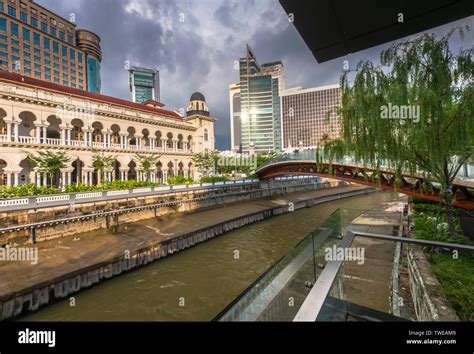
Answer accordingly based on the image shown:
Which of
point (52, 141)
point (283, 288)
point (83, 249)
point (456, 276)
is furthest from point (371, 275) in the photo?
point (52, 141)

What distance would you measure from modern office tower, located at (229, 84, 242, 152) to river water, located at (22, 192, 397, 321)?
4643 inches

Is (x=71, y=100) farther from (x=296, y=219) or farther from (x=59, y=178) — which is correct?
(x=296, y=219)

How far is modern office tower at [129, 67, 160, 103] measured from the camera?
14425 centimetres

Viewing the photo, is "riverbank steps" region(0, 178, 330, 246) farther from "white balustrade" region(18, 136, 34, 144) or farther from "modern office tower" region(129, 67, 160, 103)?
"modern office tower" region(129, 67, 160, 103)

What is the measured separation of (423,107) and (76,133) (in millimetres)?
36221

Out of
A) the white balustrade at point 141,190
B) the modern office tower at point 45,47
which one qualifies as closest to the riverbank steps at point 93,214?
the white balustrade at point 141,190

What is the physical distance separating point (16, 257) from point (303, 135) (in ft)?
331

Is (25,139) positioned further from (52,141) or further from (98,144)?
(98,144)

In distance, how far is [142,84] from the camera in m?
148

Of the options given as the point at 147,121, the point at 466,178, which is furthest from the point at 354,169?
the point at 147,121

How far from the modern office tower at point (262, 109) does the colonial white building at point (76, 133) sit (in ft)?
217

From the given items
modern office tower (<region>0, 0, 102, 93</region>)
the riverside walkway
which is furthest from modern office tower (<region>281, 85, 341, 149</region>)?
the riverside walkway

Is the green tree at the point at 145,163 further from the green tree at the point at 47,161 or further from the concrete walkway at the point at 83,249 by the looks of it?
the concrete walkway at the point at 83,249
